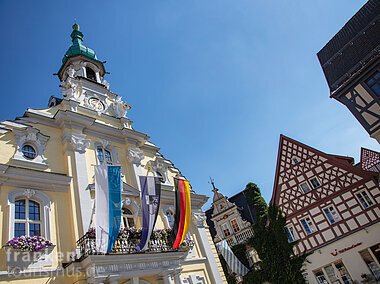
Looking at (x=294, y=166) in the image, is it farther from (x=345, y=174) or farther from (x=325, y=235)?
(x=325, y=235)

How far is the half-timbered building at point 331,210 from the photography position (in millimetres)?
21453

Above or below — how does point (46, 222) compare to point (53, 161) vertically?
below

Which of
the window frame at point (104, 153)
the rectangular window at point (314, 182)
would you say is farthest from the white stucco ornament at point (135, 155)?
the rectangular window at point (314, 182)

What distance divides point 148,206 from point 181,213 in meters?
2.13

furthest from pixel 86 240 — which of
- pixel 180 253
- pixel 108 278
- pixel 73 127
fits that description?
pixel 73 127

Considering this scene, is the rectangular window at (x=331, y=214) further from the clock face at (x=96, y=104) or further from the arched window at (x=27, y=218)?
the arched window at (x=27, y=218)

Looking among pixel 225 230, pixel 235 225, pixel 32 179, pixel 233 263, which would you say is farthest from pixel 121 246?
pixel 225 230

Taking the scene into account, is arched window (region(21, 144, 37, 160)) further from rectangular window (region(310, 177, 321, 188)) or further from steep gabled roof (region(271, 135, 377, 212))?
rectangular window (region(310, 177, 321, 188))

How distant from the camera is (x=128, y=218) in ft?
45.4

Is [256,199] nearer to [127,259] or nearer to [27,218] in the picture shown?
[127,259]

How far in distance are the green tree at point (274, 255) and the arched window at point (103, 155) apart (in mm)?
10680

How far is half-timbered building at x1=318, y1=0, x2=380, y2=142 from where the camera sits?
1994 centimetres

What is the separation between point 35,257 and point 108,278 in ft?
8.82

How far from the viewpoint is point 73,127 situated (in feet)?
46.6
